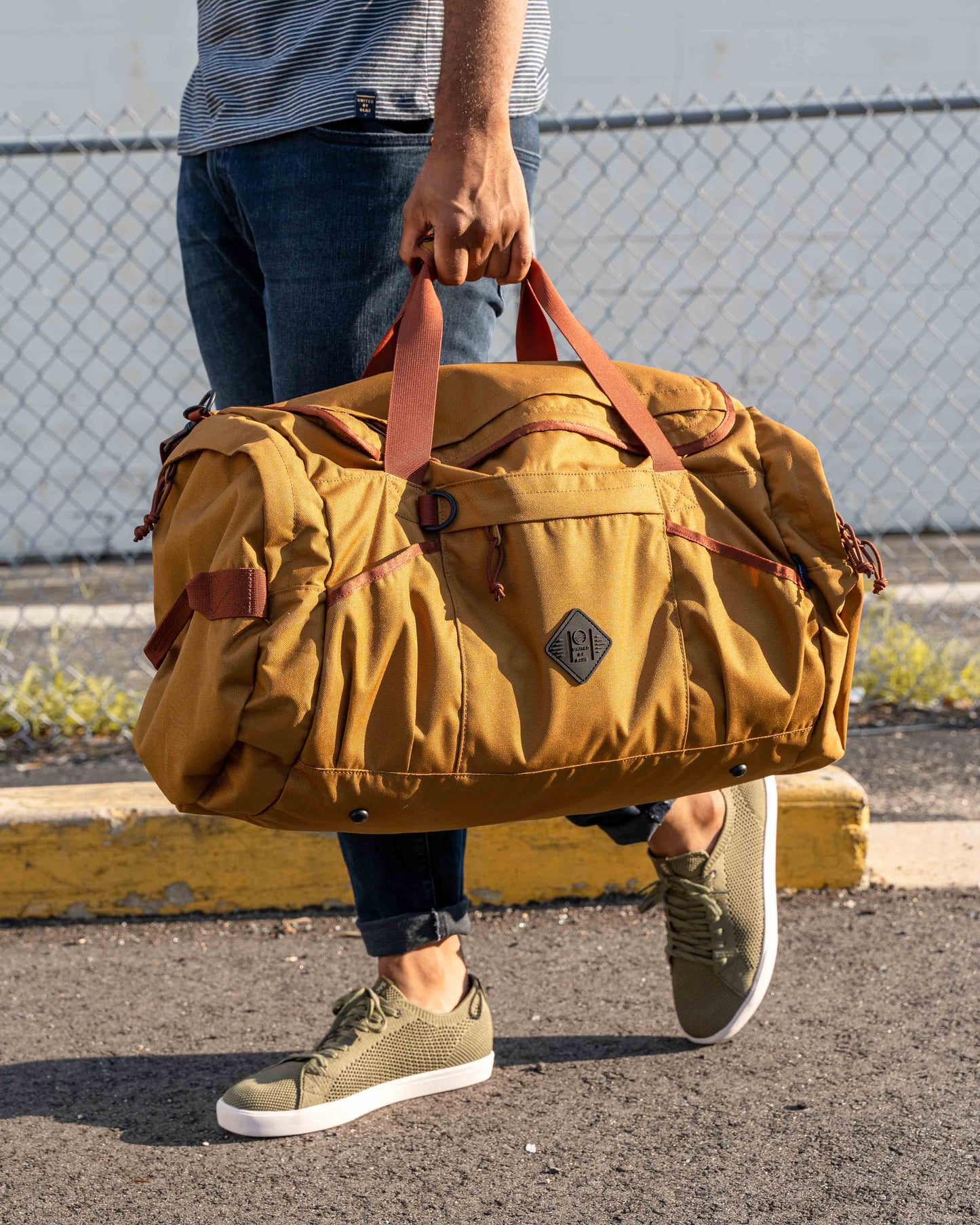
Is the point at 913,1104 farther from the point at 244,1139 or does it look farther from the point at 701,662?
the point at 244,1139

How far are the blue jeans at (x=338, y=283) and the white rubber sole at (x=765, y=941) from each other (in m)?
0.24

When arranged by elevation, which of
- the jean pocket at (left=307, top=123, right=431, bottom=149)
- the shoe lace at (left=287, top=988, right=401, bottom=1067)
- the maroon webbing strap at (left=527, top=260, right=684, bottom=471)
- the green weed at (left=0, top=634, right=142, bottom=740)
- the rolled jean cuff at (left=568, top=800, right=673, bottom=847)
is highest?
the jean pocket at (left=307, top=123, right=431, bottom=149)

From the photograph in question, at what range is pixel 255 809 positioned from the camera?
1.42 metres

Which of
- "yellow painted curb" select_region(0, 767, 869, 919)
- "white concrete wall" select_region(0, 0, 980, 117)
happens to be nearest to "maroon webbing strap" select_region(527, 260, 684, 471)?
"yellow painted curb" select_region(0, 767, 869, 919)

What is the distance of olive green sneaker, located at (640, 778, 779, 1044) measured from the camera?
6.37 ft

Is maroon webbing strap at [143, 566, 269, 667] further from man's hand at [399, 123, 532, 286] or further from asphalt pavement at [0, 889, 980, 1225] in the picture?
asphalt pavement at [0, 889, 980, 1225]

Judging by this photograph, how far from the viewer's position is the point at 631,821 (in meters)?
1.94

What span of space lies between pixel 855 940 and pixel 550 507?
1.24 metres

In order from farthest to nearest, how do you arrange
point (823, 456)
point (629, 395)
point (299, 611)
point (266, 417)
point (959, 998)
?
point (823, 456) < point (959, 998) < point (629, 395) < point (266, 417) < point (299, 611)

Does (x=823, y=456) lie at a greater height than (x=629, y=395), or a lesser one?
lesser

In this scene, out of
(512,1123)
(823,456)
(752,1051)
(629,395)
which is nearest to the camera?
(629,395)

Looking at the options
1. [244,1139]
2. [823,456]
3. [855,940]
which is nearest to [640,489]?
[244,1139]

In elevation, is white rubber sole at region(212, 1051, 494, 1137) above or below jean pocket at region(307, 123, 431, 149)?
below

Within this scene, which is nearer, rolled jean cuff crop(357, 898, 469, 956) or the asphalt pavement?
the asphalt pavement
